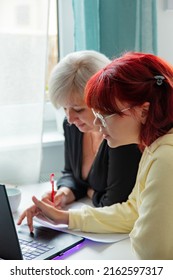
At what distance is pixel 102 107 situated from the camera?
3.51ft

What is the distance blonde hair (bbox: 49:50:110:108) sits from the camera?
5.00 ft

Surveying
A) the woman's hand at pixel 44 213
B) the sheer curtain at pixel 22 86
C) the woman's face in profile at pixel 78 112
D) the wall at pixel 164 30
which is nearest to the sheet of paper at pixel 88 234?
the woman's hand at pixel 44 213

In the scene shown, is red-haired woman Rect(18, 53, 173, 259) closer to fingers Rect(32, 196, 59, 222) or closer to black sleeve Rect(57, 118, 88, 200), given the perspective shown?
fingers Rect(32, 196, 59, 222)

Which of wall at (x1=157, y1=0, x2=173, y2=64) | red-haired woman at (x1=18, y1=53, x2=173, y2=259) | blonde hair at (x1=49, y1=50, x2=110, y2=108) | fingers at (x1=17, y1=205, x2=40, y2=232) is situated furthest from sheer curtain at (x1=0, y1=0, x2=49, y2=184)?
red-haired woman at (x1=18, y1=53, x2=173, y2=259)

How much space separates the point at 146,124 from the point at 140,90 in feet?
0.28

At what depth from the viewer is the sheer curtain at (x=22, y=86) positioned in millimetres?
1830

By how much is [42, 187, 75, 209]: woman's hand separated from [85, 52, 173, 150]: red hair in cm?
54

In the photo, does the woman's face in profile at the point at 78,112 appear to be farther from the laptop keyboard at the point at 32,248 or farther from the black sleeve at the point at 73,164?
the laptop keyboard at the point at 32,248

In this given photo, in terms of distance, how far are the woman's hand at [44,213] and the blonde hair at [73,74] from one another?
371 millimetres

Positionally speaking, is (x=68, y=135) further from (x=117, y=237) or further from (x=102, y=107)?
(x=102, y=107)

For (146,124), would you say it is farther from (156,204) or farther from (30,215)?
(30,215)

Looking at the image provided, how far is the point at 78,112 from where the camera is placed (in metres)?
1.56

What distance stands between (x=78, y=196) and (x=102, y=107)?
25.5 inches
